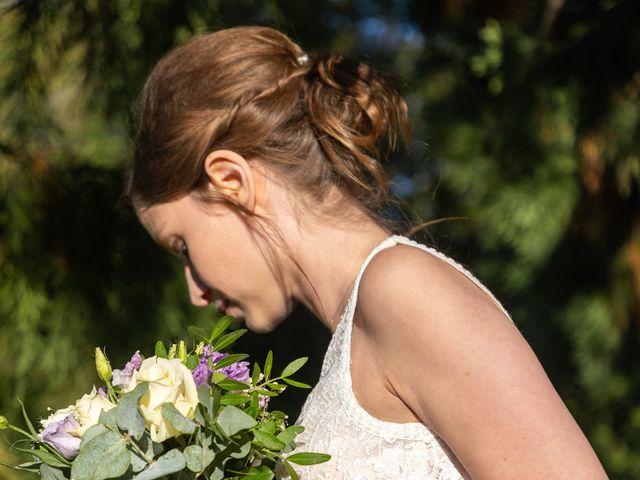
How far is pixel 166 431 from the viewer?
1151mm

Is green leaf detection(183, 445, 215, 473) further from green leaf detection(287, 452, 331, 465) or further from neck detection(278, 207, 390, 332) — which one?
neck detection(278, 207, 390, 332)

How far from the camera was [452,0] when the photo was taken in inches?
99.1

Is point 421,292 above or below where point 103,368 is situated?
above

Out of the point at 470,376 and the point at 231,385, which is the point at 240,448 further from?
the point at 470,376

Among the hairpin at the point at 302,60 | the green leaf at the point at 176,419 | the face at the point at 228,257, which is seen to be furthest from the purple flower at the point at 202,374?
the hairpin at the point at 302,60

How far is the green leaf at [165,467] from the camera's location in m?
1.13

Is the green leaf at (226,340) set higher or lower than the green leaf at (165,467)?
higher

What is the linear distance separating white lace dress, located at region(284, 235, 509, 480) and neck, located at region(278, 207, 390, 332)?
3.1 inches

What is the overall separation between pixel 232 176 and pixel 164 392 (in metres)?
0.52

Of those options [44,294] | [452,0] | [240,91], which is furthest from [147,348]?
[452,0]

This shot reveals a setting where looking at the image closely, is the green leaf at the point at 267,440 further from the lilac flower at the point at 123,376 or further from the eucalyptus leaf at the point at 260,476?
the lilac flower at the point at 123,376

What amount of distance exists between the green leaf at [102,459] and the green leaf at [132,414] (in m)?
0.02

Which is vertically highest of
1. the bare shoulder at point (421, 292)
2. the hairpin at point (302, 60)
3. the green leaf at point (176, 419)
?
the hairpin at point (302, 60)

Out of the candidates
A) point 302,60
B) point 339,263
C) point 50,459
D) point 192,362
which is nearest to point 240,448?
point 192,362
